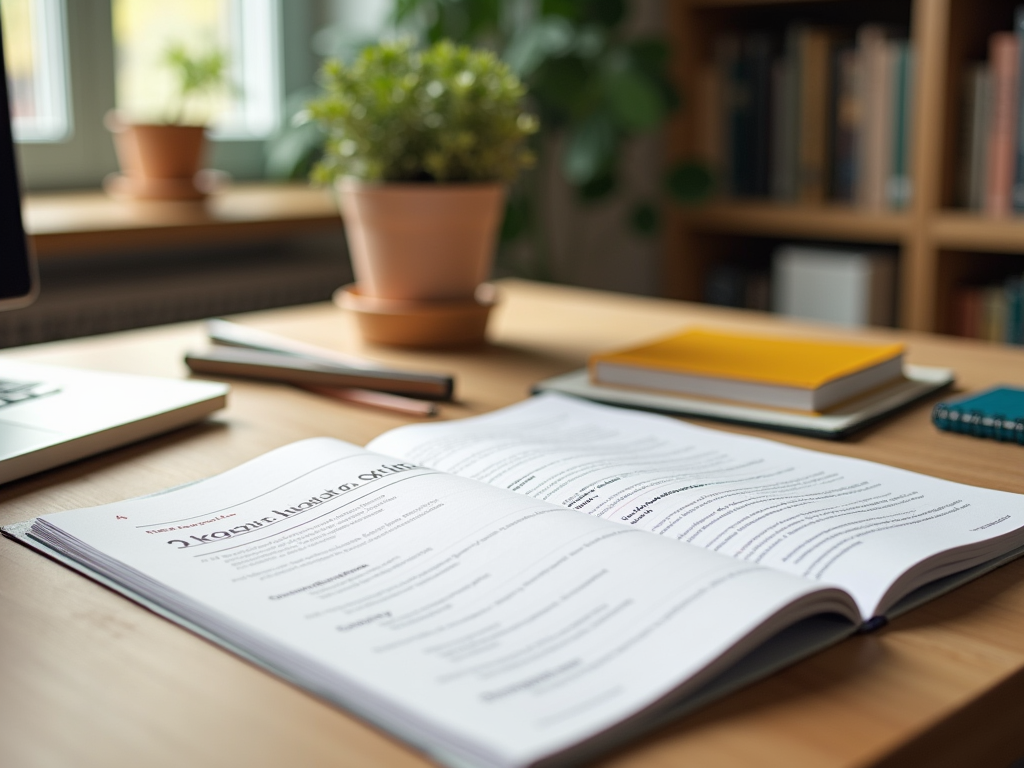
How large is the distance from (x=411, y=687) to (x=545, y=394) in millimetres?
488

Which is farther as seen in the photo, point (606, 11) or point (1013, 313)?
point (606, 11)

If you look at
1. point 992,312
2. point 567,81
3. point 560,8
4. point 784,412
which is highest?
point 560,8

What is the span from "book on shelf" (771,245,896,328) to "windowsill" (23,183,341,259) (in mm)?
941

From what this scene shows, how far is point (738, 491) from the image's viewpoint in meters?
0.58

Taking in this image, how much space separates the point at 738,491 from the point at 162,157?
1487 millimetres

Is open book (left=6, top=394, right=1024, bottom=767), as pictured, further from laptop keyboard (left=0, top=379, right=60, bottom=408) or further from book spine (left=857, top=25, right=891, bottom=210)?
book spine (left=857, top=25, right=891, bottom=210)

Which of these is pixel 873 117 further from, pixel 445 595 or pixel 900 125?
pixel 445 595

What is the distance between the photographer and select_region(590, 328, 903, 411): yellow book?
0.78 meters

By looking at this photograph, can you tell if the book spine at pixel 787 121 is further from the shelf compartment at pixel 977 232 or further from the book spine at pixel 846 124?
the shelf compartment at pixel 977 232

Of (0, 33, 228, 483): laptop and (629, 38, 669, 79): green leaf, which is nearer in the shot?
(0, 33, 228, 483): laptop

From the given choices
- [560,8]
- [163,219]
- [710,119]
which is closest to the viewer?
[163,219]

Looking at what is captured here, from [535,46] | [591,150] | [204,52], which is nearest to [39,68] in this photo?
[204,52]

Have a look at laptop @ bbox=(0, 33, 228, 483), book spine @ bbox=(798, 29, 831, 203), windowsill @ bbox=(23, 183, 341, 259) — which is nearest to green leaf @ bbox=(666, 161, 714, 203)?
book spine @ bbox=(798, 29, 831, 203)

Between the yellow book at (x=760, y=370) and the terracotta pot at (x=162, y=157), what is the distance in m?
1.17
